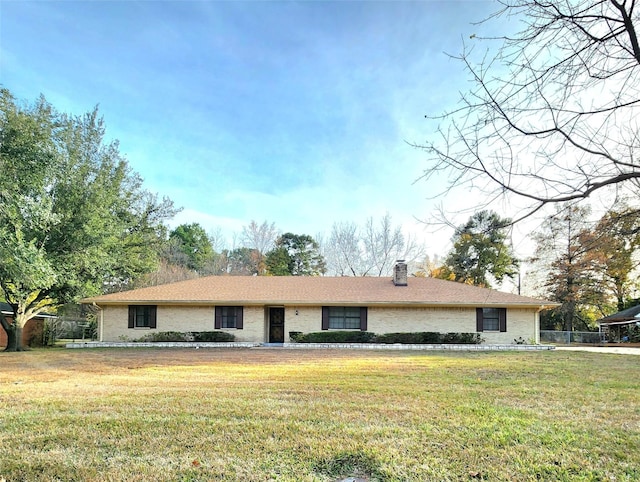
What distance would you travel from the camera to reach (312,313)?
19734 mm

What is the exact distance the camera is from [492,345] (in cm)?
1839

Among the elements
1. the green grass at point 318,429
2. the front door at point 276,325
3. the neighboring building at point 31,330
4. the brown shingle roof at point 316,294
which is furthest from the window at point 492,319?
the neighboring building at point 31,330

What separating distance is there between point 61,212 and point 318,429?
54.8 ft

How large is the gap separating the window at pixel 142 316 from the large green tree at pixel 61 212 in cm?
A: 200

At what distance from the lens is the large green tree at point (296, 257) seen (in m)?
36.2

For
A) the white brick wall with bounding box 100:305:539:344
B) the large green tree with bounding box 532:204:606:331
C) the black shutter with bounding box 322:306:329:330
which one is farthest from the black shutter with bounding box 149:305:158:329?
the large green tree with bounding box 532:204:606:331

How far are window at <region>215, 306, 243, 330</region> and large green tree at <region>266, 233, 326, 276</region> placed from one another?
52.6 feet

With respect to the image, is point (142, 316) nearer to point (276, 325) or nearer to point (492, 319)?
point (276, 325)

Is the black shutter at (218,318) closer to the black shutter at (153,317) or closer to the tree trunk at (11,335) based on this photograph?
the black shutter at (153,317)

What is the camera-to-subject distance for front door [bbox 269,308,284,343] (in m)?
20.6

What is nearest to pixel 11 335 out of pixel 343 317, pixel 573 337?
pixel 343 317

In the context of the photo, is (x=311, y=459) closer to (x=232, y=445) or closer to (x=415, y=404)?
(x=232, y=445)

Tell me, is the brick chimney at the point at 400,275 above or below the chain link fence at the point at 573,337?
above

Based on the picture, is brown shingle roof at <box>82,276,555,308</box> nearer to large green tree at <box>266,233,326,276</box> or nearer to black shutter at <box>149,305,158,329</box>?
black shutter at <box>149,305,158,329</box>
